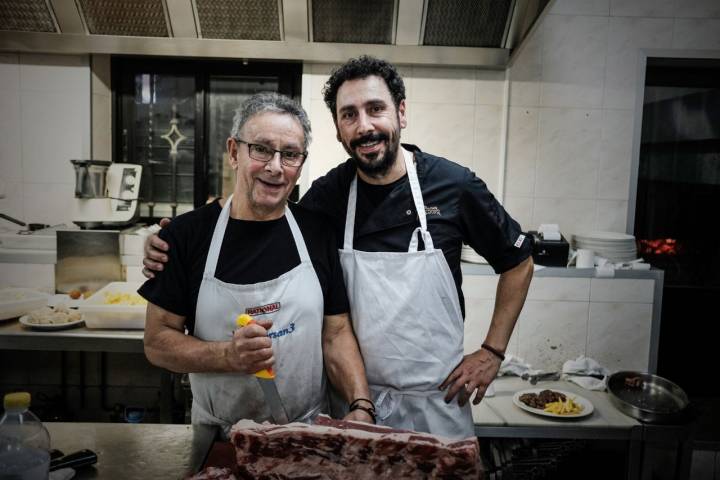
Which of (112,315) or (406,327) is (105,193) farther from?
(406,327)

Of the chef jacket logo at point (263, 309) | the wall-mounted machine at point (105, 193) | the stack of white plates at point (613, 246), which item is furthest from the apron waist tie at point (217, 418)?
the stack of white plates at point (613, 246)

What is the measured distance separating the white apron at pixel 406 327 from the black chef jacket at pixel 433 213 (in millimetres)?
40

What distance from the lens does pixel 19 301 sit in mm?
3059

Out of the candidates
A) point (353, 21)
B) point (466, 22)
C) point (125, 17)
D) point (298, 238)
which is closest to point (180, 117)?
point (125, 17)

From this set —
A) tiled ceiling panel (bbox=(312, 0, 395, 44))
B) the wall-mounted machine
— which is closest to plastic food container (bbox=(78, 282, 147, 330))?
the wall-mounted machine

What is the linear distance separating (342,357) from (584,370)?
2016mm

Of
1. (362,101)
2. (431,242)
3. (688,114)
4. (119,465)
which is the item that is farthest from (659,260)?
(119,465)

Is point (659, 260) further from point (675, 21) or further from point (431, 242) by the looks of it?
point (431, 242)

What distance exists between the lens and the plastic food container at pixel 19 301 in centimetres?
302

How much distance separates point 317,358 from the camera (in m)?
1.74

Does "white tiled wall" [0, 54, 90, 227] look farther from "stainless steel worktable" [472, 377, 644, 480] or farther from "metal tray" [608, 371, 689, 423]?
"metal tray" [608, 371, 689, 423]

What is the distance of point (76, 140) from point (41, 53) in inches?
24.0

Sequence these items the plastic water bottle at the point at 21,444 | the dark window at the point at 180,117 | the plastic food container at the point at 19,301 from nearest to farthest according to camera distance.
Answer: the plastic water bottle at the point at 21,444 → the plastic food container at the point at 19,301 → the dark window at the point at 180,117

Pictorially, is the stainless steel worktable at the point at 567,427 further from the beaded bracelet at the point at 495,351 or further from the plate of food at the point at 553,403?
the beaded bracelet at the point at 495,351
